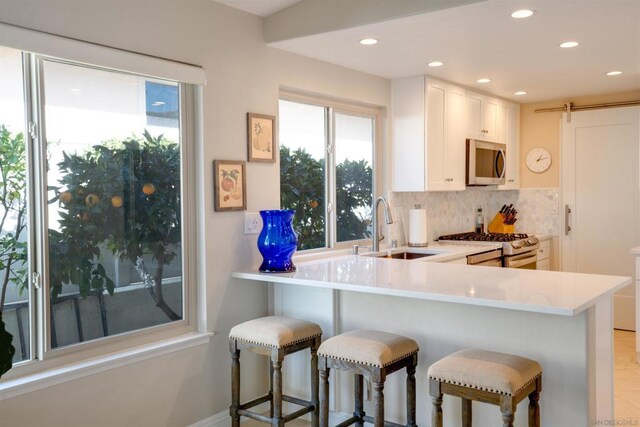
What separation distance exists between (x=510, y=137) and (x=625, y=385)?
2708 millimetres

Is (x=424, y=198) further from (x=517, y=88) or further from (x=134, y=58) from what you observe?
(x=134, y=58)

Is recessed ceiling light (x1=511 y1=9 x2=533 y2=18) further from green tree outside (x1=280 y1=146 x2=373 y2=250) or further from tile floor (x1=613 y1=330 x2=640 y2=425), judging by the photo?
tile floor (x1=613 y1=330 x2=640 y2=425)

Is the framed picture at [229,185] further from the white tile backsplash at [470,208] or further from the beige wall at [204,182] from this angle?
the white tile backsplash at [470,208]

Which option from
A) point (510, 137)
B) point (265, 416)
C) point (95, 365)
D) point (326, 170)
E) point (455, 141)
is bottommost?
point (265, 416)

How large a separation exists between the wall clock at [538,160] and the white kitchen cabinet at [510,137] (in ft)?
0.41

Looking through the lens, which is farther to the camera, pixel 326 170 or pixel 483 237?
pixel 483 237

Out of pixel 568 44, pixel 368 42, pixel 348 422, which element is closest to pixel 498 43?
pixel 568 44

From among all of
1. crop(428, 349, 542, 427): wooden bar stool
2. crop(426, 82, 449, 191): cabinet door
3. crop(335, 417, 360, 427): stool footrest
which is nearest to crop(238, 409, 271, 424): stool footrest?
crop(335, 417, 360, 427): stool footrest

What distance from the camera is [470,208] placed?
19.3ft

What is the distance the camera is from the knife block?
235 inches

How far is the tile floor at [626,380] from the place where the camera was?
11.6 ft

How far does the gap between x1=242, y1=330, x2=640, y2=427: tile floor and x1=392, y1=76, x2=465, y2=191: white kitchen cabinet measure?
1906 millimetres

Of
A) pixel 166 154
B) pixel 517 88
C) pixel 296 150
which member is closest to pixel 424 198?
pixel 517 88

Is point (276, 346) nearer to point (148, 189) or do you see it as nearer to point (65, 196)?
point (148, 189)
